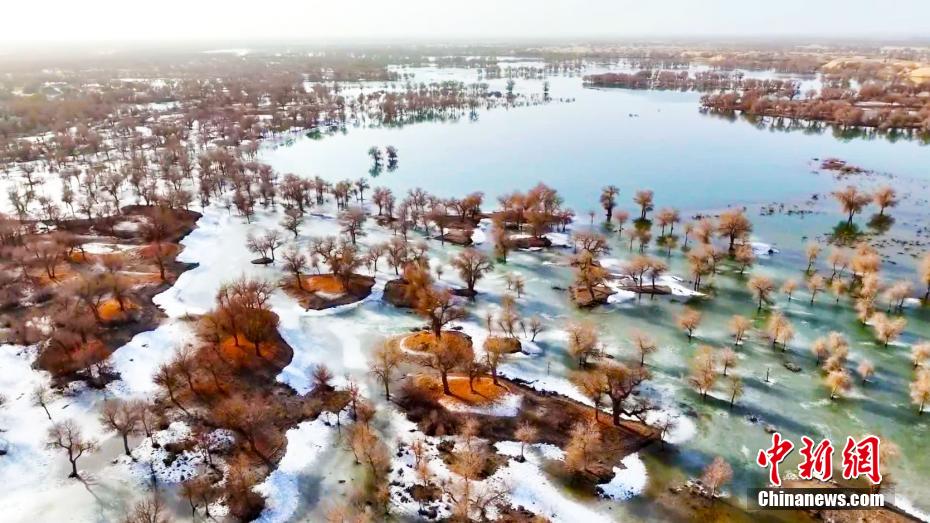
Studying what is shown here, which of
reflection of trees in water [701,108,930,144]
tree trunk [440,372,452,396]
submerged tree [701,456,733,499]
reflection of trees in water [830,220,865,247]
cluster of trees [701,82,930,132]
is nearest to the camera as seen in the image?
submerged tree [701,456,733,499]

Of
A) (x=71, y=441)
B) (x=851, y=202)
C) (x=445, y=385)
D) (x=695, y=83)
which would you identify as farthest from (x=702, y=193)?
(x=695, y=83)

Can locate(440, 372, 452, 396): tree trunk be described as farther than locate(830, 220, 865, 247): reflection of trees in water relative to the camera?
No

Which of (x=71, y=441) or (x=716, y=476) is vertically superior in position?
(x=71, y=441)

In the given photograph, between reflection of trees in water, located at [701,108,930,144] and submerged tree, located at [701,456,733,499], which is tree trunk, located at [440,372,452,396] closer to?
submerged tree, located at [701,456,733,499]

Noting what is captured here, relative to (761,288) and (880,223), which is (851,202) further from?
(761,288)

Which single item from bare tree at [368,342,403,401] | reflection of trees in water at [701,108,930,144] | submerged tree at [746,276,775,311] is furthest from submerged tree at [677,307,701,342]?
reflection of trees in water at [701,108,930,144]

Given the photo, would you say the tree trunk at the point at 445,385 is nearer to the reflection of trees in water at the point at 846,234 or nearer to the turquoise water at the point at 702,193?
the turquoise water at the point at 702,193

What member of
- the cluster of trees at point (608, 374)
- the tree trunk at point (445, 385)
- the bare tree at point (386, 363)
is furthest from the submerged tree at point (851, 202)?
the bare tree at point (386, 363)
